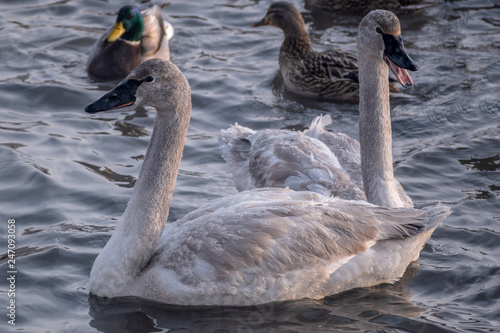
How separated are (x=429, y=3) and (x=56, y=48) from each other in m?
5.90

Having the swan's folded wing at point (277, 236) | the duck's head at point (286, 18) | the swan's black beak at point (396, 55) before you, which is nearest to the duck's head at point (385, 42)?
the swan's black beak at point (396, 55)

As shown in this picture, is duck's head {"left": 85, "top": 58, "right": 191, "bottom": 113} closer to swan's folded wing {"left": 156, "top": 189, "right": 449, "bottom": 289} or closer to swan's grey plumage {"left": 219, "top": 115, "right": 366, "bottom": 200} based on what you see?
swan's folded wing {"left": 156, "top": 189, "right": 449, "bottom": 289}

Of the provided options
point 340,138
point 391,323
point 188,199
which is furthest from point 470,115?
point 391,323

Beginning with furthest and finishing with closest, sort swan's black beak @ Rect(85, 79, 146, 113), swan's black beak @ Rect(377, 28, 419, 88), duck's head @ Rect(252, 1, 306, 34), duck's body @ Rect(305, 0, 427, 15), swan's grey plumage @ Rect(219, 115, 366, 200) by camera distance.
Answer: duck's body @ Rect(305, 0, 427, 15)
duck's head @ Rect(252, 1, 306, 34)
swan's grey plumage @ Rect(219, 115, 366, 200)
swan's black beak @ Rect(377, 28, 419, 88)
swan's black beak @ Rect(85, 79, 146, 113)

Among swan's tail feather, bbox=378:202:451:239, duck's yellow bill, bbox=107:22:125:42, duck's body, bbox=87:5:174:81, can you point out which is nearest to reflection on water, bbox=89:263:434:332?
swan's tail feather, bbox=378:202:451:239

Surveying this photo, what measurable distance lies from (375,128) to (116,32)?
17.5 ft

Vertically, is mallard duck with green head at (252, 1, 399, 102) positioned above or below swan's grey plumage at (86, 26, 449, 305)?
above

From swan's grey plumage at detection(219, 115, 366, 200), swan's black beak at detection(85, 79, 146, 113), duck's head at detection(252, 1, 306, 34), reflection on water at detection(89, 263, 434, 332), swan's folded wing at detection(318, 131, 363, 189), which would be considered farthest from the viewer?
duck's head at detection(252, 1, 306, 34)

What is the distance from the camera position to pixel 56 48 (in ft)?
38.9

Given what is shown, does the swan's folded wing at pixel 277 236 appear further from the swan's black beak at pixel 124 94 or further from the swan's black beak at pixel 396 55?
the swan's black beak at pixel 396 55

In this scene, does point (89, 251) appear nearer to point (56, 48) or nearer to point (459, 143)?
point (459, 143)

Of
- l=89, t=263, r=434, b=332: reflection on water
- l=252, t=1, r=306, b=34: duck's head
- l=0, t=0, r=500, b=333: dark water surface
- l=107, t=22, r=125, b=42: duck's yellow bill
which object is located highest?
l=252, t=1, r=306, b=34: duck's head

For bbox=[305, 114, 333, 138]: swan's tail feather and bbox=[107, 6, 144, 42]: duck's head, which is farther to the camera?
bbox=[107, 6, 144, 42]: duck's head

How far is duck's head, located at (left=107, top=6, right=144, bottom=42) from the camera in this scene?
1120cm
